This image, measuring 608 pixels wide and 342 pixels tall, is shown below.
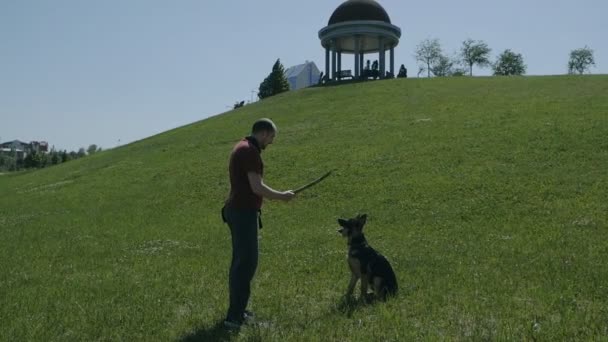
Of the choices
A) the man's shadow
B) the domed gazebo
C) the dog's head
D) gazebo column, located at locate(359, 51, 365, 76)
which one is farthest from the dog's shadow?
gazebo column, located at locate(359, 51, 365, 76)

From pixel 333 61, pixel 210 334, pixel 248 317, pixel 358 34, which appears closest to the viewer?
pixel 210 334

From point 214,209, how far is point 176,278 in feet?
28.6

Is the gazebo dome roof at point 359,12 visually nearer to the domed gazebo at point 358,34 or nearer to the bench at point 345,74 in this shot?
the domed gazebo at point 358,34

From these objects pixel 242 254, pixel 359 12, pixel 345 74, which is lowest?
pixel 242 254

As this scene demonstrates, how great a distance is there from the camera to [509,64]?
10862 cm

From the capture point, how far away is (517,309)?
702cm

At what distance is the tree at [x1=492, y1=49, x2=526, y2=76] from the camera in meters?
108

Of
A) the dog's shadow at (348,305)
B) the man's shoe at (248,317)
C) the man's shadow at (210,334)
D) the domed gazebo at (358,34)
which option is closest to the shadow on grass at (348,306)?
the dog's shadow at (348,305)

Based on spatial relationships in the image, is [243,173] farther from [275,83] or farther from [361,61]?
[275,83]

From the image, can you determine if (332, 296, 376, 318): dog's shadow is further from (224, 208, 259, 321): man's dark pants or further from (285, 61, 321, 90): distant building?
(285, 61, 321, 90): distant building

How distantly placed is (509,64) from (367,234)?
105382 mm

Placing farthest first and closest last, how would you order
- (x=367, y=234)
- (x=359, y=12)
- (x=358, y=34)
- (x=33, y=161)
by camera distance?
1. (x=33, y=161)
2. (x=359, y=12)
3. (x=358, y=34)
4. (x=367, y=234)

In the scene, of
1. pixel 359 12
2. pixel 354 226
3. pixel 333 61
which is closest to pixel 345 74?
pixel 333 61

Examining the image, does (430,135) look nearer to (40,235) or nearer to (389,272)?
(40,235)
